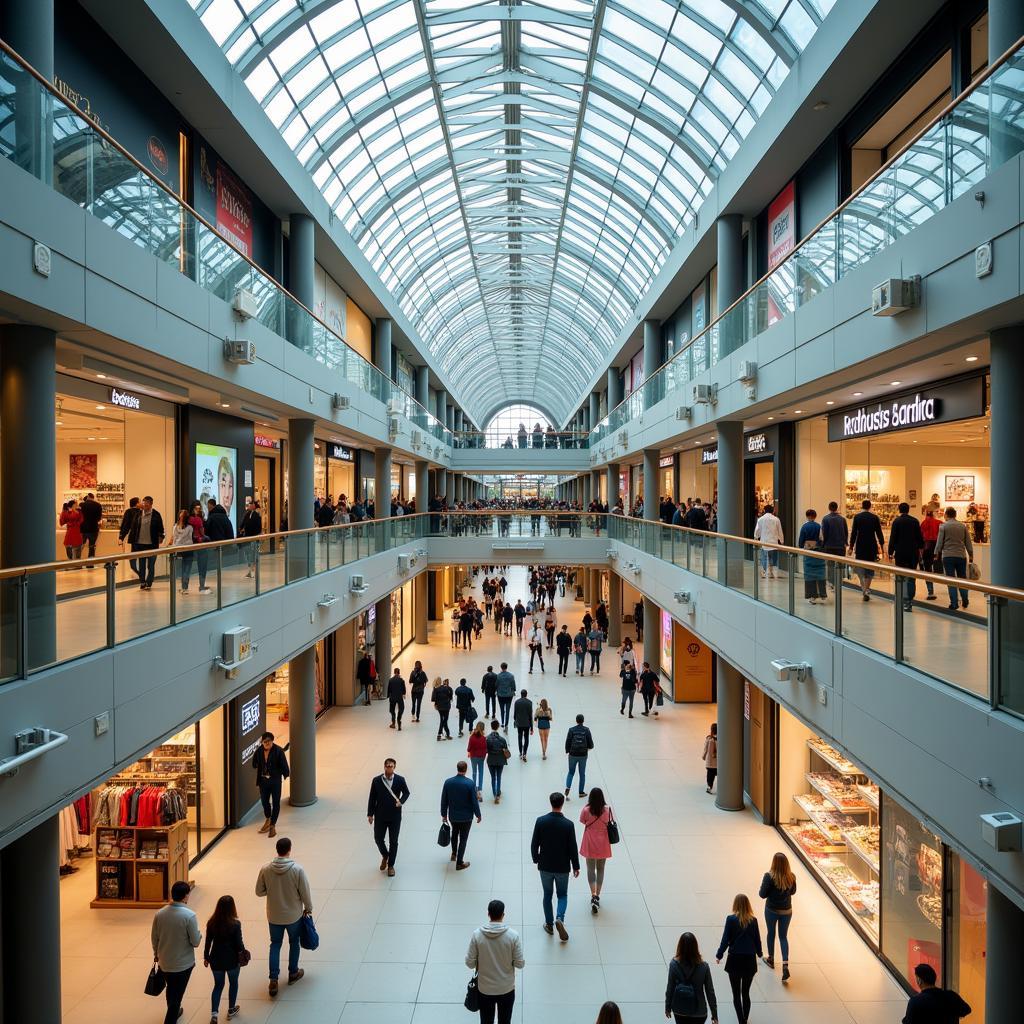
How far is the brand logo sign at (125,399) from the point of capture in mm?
9613

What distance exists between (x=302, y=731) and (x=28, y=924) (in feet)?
25.8

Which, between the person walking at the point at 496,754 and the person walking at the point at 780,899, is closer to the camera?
the person walking at the point at 780,899

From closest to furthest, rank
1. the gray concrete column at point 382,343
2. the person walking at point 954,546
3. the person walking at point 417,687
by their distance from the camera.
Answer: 1. the person walking at point 954,546
2. the person walking at point 417,687
3. the gray concrete column at point 382,343

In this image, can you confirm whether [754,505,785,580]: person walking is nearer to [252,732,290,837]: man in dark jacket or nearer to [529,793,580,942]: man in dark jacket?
[529,793,580,942]: man in dark jacket

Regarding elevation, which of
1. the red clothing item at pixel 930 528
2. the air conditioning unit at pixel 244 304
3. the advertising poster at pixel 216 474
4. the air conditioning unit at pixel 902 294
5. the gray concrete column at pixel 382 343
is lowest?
the red clothing item at pixel 930 528

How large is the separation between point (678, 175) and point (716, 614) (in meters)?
12.6

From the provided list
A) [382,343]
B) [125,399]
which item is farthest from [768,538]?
[382,343]

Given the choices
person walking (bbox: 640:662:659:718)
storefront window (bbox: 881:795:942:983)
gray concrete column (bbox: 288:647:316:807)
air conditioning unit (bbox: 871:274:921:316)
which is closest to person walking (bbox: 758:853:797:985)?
storefront window (bbox: 881:795:942:983)

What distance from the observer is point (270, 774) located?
39.2ft

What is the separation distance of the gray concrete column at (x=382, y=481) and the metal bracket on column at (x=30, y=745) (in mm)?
16240

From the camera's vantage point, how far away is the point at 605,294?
3278 cm

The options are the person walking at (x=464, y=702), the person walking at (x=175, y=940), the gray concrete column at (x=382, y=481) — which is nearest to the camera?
the person walking at (x=175, y=940)

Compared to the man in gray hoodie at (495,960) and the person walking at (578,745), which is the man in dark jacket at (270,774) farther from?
the man in gray hoodie at (495,960)

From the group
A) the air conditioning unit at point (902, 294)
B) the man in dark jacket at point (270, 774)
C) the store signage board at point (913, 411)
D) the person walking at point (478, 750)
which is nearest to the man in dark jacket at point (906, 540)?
the store signage board at point (913, 411)
